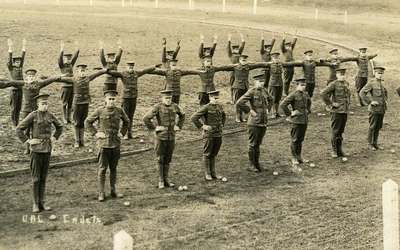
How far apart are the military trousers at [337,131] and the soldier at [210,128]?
2942 millimetres

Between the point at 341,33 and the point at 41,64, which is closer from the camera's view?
the point at 41,64

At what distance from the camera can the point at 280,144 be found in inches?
593

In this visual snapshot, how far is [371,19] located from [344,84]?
22.8 meters

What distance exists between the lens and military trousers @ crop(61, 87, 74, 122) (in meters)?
15.7

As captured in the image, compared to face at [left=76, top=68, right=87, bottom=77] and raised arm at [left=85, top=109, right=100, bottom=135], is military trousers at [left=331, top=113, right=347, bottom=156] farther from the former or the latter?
face at [left=76, top=68, right=87, bottom=77]

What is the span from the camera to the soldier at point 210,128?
12.3 meters

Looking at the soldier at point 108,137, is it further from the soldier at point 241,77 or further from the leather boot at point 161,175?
the soldier at point 241,77

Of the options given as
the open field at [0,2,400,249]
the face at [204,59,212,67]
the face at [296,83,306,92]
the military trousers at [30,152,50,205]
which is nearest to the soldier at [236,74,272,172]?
the open field at [0,2,400,249]

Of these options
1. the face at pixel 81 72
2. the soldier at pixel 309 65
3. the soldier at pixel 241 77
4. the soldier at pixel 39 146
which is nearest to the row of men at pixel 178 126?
the soldier at pixel 39 146

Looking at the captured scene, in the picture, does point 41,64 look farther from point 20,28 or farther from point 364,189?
point 364,189

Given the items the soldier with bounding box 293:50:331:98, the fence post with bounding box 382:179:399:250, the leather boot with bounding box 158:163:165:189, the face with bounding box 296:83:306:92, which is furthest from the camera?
the soldier with bounding box 293:50:331:98

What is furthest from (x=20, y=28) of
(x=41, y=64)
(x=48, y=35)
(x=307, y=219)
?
(x=307, y=219)

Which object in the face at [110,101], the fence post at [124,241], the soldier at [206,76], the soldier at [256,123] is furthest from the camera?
the soldier at [206,76]

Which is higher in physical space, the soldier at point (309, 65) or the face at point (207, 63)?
the face at point (207, 63)
